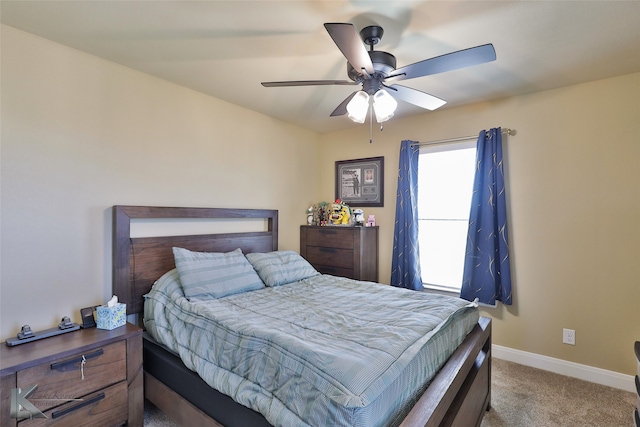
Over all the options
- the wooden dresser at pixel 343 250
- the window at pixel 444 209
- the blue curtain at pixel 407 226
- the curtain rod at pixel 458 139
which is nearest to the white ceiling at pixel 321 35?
the curtain rod at pixel 458 139

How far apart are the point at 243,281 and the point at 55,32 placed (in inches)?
80.9

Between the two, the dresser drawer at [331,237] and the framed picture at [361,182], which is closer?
the dresser drawer at [331,237]

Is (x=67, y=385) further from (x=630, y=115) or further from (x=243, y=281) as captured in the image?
(x=630, y=115)

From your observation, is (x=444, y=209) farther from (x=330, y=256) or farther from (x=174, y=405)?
(x=174, y=405)

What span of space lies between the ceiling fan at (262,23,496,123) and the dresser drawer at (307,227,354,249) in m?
1.63

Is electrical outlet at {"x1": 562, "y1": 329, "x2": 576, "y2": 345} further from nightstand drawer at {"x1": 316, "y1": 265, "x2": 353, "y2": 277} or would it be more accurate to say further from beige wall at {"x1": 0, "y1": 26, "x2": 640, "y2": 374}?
nightstand drawer at {"x1": 316, "y1": 265, "x2": 353, "y2": 277}

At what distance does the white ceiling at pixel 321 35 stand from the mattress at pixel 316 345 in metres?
1.66

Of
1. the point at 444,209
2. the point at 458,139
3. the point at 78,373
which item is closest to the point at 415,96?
the point at 458,139

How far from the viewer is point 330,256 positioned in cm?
363

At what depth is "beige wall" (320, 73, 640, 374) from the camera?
243cm

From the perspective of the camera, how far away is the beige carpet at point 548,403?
201cm

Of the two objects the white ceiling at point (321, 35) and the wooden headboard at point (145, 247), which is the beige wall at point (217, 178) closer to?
the wooden headboard at point (145, 247)

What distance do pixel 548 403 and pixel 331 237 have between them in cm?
234

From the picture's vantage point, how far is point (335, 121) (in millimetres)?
3723
